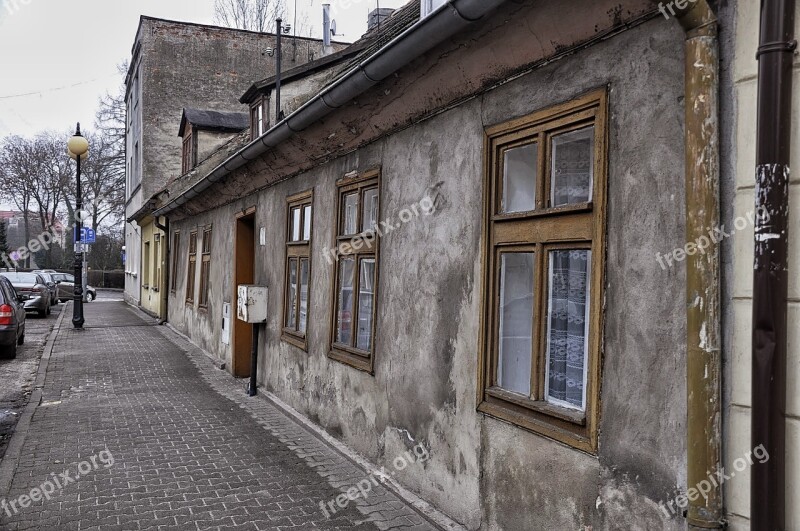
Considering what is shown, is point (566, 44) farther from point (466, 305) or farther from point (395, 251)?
point (395, 251)

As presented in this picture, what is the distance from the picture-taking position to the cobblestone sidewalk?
527cm

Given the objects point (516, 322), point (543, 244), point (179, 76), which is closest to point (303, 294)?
point (516, 322)

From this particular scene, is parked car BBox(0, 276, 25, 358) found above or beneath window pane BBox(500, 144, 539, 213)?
beneath

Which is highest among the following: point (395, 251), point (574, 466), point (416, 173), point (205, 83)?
point (205, 83)

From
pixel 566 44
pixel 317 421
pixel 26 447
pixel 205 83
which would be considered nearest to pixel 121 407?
pixel 26 447

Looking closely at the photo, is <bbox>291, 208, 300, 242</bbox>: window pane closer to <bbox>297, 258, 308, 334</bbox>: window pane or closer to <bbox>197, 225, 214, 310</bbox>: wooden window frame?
<bbox>297, 258, 308, 334</bbox>: window pane

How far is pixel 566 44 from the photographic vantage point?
393 centimetres

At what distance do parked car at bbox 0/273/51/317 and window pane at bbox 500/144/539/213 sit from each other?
77.3 feet

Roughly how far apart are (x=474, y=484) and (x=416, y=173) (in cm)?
246

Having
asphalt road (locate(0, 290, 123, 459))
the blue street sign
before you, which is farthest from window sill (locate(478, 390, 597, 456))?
the blue street sign

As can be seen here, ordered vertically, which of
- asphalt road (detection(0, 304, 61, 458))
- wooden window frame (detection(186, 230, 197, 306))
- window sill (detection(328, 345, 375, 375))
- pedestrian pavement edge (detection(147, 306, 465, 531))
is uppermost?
wooden window frame (detection(186, 230, 197, 306))

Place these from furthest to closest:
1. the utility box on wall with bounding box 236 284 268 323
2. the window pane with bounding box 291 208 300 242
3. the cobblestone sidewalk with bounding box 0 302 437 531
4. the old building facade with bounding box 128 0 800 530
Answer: the utility box on wall with bounding box 236 284 268 323 → the window pane with bounding box 291 208 300 242 → the cobblestone sidewalk with bounding box 0 302 437 531 → the old building facade with bounding box 128 0 800 530

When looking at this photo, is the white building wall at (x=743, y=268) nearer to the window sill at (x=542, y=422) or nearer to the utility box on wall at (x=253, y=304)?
the window sill at (x=542, y=422)

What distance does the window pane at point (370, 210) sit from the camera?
674cm
